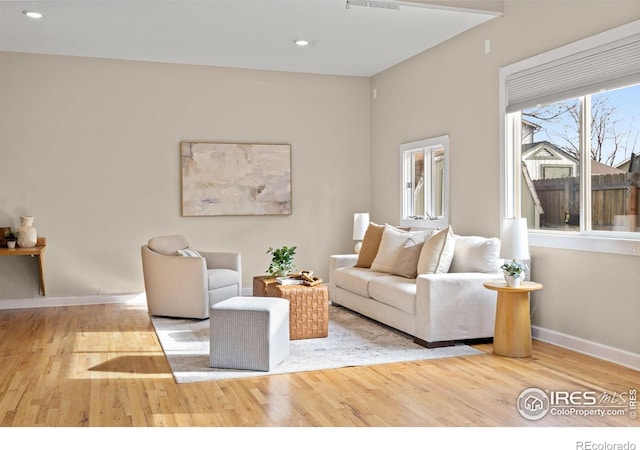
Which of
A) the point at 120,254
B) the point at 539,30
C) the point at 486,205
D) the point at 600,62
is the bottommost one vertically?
the point at 120,254

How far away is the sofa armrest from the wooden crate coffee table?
81 centimetres

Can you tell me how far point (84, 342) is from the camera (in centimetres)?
539

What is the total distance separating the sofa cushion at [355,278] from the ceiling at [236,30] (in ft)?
7.80

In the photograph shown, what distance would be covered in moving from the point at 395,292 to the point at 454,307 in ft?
1.92

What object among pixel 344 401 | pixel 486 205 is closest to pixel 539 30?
pixel 486 205

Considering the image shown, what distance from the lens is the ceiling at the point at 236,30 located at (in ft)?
17.8

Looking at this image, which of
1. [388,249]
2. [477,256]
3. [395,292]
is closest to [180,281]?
[388,249]

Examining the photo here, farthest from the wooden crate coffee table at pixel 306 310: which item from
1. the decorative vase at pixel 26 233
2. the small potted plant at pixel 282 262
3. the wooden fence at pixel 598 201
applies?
the decorative vase at pixel 26 233

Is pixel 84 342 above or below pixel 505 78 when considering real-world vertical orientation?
below

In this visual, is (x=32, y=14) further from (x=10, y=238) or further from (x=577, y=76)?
(x=577, y=76)

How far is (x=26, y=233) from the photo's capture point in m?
6.72
